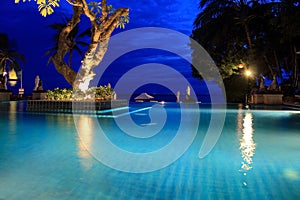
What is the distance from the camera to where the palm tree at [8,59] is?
37.8m

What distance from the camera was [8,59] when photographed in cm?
3994

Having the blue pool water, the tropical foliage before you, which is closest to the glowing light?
the tropical foliage

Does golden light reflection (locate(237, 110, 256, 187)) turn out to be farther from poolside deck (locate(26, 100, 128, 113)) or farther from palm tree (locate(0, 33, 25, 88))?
palm tree (locate(0, 33, 25, 88))

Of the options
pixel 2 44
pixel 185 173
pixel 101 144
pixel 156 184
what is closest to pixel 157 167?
pixel 185 173

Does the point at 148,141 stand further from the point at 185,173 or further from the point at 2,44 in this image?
the point at 2,44

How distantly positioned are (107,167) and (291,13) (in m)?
18.4

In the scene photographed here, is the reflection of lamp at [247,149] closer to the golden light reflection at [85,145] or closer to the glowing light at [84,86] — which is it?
the golden light reflection at [85,145]

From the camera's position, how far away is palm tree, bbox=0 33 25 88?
3783 cm

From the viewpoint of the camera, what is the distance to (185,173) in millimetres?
4797

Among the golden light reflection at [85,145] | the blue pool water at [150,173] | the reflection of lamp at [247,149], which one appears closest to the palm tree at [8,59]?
the golden light reflection at [85,145]

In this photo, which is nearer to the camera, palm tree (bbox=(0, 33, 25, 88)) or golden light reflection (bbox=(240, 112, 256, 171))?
golden light reflection (bbox=(240, 112, 256, 171))

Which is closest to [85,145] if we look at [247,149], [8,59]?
[247,149]

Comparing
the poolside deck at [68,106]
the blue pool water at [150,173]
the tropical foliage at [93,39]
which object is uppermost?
the tropical foliage at [93,39]

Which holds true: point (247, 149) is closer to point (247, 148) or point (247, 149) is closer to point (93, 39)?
point (247, 148)
